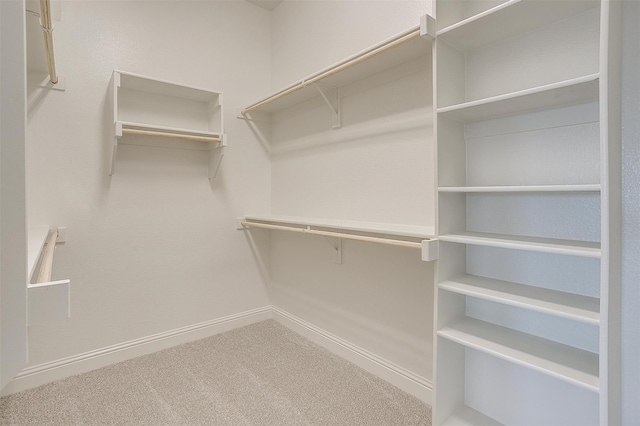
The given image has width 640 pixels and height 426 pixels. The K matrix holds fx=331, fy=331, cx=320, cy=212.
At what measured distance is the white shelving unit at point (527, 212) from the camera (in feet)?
3.36

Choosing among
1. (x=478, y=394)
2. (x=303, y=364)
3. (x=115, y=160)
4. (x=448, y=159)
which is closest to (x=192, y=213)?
(x=115, y=160)

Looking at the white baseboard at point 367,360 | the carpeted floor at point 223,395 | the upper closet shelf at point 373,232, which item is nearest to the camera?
the upper closet shelf at point 373,232

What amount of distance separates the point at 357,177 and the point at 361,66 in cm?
65

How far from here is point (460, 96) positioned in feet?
4.89

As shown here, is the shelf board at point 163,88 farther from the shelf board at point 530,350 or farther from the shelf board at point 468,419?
the shelf board at point 468,419

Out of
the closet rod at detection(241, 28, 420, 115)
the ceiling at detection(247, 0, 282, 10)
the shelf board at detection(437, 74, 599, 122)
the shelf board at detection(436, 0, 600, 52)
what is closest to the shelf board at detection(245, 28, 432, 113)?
the closet rod at detection(241, 28, 420, 115)

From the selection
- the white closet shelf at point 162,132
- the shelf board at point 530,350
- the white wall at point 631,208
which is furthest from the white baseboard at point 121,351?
the white wall at point 631,208

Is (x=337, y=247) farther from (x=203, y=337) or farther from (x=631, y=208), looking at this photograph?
(x=631, y=208)

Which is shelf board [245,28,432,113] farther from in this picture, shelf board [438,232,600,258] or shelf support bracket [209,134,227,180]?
shelf board [438,232,600,258]

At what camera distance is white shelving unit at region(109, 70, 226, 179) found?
6.76 feet

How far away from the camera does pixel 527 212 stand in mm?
1347

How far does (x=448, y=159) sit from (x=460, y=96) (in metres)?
0.31

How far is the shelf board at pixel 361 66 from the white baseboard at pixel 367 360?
1.67 metres

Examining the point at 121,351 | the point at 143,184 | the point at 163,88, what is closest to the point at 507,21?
the point at 163,88
